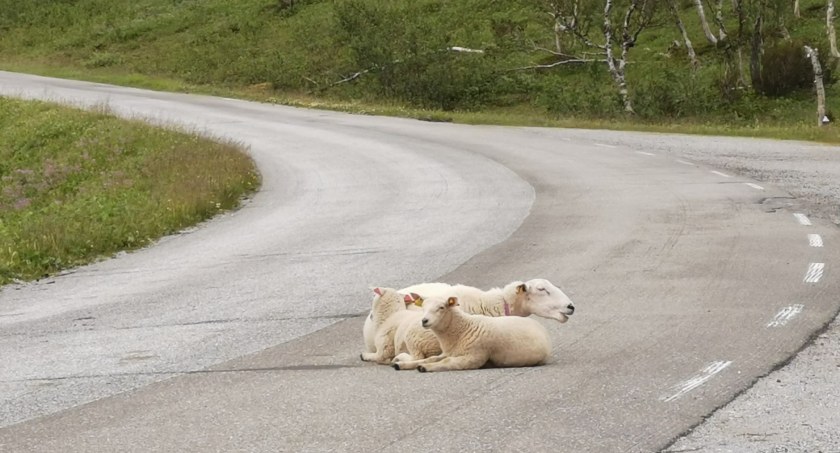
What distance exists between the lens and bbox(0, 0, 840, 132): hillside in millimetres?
38188

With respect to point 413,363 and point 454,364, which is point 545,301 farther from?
point 413,363

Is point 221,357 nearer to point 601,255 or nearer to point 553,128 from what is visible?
point 601,255

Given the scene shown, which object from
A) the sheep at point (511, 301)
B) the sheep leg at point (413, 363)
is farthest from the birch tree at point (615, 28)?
the sheep leg at point (413, 363)

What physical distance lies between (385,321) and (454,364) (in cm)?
77

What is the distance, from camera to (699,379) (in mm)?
7172

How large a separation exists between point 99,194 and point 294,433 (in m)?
15.1

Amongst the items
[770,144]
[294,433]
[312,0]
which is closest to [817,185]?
[770,144]

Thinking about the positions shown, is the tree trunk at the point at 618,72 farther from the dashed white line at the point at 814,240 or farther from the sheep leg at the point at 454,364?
the sheep leg at the point at 454,364

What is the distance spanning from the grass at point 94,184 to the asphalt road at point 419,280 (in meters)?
0.62

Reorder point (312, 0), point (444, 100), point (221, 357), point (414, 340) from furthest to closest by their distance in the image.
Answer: point (312, 0) → point (444, 100) → point (221, 357) → point (414, 340)

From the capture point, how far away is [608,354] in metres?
7.96

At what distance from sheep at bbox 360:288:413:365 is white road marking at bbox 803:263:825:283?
4537 millimetres

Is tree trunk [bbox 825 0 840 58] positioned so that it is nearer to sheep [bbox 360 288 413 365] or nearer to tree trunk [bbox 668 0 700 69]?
tree trunk [bbox 668 0 700 69]

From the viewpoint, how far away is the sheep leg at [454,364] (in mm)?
7543
